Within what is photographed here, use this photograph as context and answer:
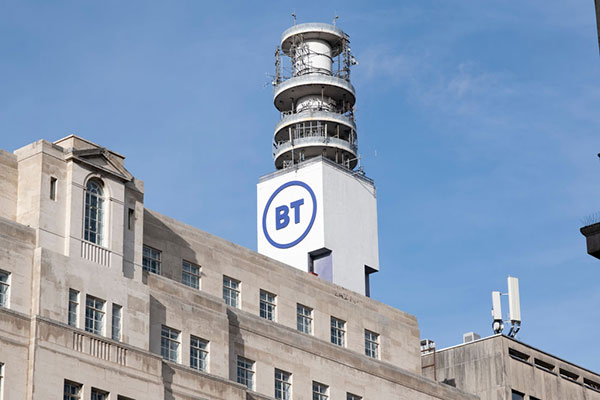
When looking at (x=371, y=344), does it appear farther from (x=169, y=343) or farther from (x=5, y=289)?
(x=5, y=289)

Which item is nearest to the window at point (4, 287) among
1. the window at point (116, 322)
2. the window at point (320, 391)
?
the window at point (116, 322)

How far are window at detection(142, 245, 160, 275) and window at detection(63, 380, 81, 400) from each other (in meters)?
11.5

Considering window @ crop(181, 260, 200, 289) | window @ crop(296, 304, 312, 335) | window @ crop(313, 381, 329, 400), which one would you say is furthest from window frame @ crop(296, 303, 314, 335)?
window @ crop(181, 260, 200, 289)

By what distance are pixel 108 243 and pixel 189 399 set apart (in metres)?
8.54

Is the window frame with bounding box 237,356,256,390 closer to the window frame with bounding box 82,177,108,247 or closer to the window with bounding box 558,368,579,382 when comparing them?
the window frame with bounding box 82,177,108,247

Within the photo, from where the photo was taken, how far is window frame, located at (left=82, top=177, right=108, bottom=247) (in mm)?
66875

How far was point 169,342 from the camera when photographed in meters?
69.8

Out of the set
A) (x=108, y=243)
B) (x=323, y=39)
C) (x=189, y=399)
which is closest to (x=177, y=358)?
(x=189, y=399)

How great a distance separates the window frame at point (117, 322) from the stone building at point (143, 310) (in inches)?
3.0

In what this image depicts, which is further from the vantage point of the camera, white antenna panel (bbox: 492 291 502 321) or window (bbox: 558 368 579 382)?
white antenna panel (bbox: 492 291 502 321)

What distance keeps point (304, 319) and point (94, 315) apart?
60.6 ft

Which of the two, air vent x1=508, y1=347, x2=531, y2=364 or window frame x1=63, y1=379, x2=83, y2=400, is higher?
air vent x1=508, y1=347, x2=531, y2=364

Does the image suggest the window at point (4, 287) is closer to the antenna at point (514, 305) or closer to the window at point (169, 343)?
the window at point (169, 343)

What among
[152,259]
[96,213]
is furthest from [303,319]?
[96,213]
